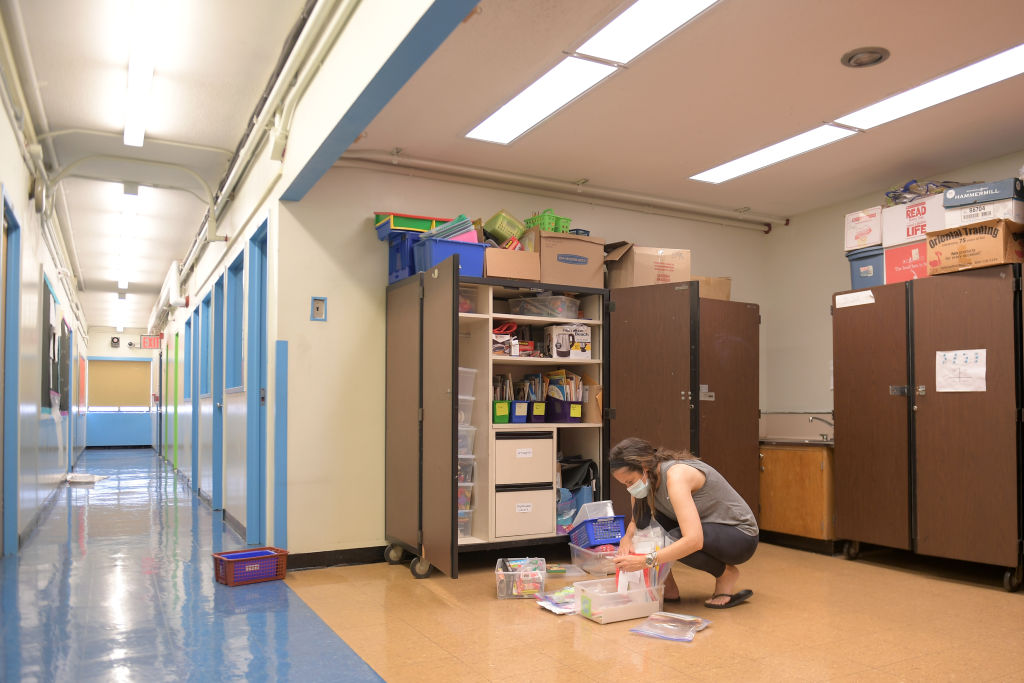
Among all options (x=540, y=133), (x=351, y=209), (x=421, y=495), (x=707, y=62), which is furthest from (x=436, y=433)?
(x=707, y=62)

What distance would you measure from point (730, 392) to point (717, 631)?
97.0 inches

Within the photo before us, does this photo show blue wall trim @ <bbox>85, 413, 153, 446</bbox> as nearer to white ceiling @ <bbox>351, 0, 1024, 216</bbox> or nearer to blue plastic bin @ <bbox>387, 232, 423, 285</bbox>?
blue plastic bin @ <bbox>387, 232, 423, 285</bbox>

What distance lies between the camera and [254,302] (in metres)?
5.73

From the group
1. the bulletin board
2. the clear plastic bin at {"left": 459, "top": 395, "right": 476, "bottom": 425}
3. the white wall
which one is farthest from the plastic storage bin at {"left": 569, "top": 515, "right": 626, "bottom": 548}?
the bulletin board

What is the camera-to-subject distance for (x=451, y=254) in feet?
15.7

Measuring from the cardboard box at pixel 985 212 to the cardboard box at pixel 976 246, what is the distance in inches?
1.3

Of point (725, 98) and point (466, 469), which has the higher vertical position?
point (725, 98)

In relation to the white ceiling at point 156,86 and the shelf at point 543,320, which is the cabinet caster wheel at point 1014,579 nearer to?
the shelf at point 543,320

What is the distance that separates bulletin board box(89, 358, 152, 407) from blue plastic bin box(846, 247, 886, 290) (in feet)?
61.8

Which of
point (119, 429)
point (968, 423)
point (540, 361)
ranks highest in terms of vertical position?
point (540, 361)

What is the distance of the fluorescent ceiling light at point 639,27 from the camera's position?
11.3ft

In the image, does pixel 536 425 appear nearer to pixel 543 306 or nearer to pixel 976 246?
pixel 543 306

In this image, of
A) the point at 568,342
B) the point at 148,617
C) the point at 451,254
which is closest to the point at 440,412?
the point at 451,254

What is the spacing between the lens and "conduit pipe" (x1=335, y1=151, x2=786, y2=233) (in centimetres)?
529
